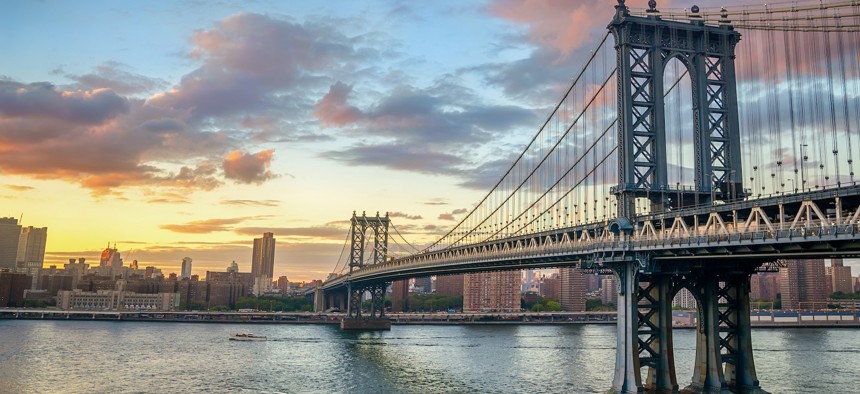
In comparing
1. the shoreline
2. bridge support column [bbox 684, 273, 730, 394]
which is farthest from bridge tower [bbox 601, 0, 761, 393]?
the shoreline

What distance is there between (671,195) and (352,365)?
4085cm

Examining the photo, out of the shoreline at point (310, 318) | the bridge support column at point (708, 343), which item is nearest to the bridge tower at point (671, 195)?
the bridge support column at point (708, 343)

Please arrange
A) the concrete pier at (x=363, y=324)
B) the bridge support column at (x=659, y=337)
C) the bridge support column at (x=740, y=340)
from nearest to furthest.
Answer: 1. the bridge support column at (x=659, y=337)
2. the bridge support column at (x=740, y=340)
3. the concrete pier at (x=363, y=324)

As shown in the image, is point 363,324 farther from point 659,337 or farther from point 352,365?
point 659,337

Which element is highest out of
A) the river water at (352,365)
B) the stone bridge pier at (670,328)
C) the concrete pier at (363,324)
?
the stone bridge pier at (670,328)

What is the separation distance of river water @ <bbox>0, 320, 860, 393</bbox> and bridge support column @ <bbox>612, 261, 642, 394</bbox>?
416 inches

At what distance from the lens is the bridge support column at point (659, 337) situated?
44219mm

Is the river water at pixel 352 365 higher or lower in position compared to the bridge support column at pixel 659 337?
lower

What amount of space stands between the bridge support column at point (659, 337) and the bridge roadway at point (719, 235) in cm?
274

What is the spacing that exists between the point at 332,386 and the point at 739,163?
3604cm

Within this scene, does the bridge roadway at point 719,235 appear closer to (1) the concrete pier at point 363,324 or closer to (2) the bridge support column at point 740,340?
(2) the bridge support column at point 740,340

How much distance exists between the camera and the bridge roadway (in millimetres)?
30188

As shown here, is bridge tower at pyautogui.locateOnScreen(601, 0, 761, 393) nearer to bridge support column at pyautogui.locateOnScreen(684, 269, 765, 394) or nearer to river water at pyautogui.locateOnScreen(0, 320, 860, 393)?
bridge support column at pyautogui.locateOnScreen(684, 269, 765, 394)

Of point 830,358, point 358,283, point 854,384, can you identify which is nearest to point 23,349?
point 358,283
